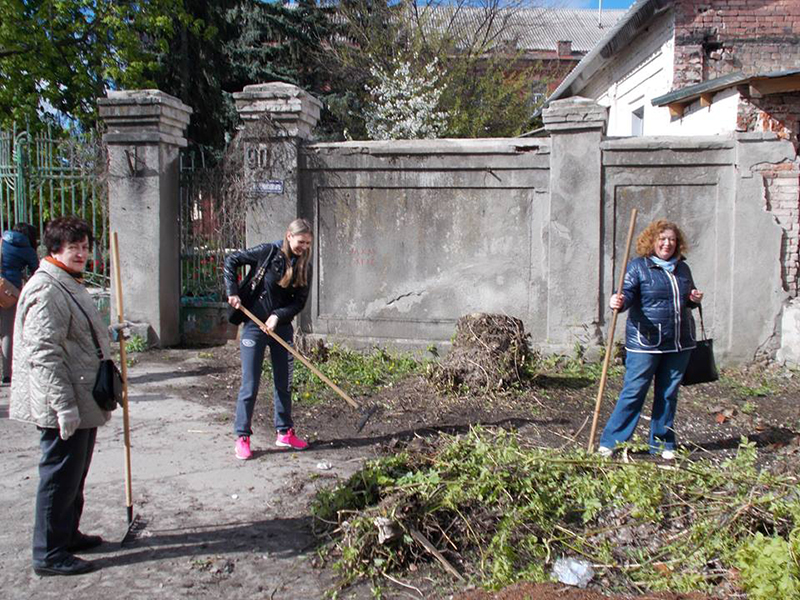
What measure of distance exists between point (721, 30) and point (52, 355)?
11.6 meters

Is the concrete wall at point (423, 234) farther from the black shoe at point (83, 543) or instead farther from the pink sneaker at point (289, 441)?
the black shoe at point (83, 543)

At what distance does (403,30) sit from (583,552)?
18335 mm

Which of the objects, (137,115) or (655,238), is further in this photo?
(137,115)

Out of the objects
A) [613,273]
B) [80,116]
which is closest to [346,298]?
[613,273]

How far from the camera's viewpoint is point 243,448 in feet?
17.4

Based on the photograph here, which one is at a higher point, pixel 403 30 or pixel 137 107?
pixel 403 30

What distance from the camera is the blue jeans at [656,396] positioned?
5.07 meters

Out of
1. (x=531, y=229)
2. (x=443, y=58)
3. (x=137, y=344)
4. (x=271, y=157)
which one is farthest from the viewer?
(x=443, y=58)

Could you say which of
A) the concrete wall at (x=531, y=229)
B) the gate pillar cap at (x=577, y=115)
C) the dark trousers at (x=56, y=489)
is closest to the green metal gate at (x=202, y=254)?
the concrete wall at (x=531, y=229)

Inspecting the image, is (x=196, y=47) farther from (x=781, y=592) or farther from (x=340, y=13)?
(x=781, y=592)

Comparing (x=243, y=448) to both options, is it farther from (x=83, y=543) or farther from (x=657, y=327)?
(x=657, y=327)

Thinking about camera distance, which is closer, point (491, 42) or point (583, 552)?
point (583, 552)

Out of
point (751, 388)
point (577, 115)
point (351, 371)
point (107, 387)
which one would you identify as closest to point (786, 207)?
point (751, 388)

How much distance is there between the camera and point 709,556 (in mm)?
3471
